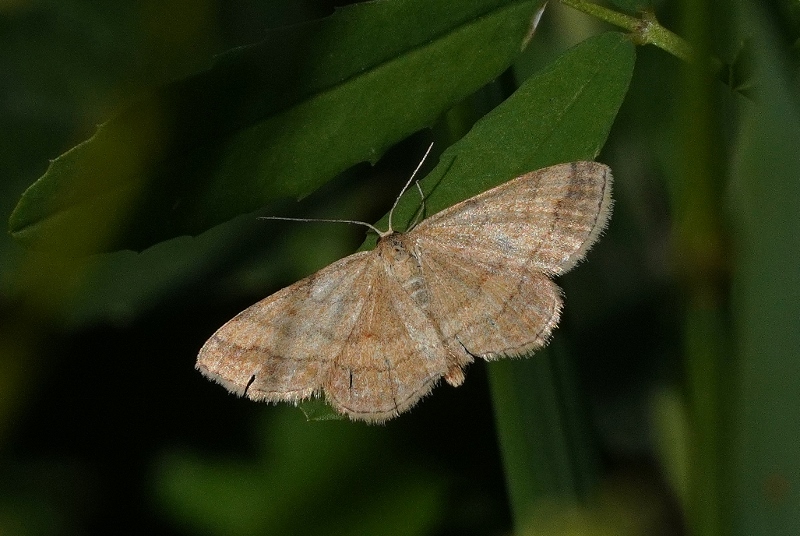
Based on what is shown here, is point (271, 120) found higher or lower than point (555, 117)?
higher

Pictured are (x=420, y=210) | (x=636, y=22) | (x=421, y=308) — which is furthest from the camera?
(x=421, y=308)

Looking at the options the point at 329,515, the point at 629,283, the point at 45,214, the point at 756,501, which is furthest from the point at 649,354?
the point at 45,214

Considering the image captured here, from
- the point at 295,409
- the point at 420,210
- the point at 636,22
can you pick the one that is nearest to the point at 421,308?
the point at 420,210

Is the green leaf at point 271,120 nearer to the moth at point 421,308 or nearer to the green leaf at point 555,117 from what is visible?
the green leaf at point 555,117

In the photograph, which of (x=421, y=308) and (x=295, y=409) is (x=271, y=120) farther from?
(x=295, y=409)

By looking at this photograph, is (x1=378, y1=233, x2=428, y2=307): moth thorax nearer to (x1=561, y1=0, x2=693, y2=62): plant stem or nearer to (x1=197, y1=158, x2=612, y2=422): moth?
(x1=197, y1=158, x2=612, y2=422): moth

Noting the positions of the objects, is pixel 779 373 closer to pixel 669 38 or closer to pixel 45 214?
pixel 669 38
